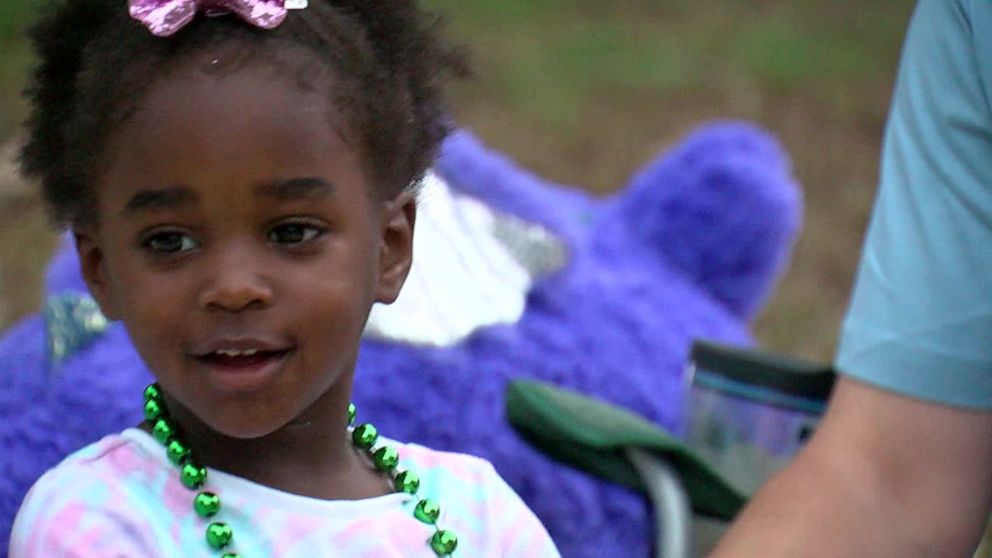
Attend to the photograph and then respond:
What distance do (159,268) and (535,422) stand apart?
27.6 inches

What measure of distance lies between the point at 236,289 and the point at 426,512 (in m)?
0.24

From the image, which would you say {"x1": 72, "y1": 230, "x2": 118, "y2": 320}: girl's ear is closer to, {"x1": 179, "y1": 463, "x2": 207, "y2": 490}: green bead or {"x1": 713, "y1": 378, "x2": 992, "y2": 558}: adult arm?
{"x1": 179, "y1": 463, "x2": 207, "y2": 490}: green bead

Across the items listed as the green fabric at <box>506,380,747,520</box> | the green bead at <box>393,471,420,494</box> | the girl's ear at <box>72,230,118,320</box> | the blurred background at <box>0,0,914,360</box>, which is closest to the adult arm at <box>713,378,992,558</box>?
the green fabric at <box>506,380,747,520</box>

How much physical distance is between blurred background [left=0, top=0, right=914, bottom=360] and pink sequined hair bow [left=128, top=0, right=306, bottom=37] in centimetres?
215

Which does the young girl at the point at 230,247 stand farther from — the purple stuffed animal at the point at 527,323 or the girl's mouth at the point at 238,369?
the purple stuffed animal at the point at 527,323

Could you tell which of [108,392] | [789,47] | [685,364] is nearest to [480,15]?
[789,47]

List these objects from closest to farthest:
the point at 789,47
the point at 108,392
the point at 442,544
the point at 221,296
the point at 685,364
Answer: the point at 221,296, the point at 442,544, the point at 108,392, the point at 685,364, the point at 789,47

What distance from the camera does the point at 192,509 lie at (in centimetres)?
101

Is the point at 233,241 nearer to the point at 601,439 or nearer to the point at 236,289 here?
the point at 236,289

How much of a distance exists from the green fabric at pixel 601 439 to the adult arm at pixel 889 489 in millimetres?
175

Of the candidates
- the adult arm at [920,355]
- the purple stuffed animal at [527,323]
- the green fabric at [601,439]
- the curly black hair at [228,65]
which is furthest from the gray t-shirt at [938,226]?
the curly black hair at [228,65]

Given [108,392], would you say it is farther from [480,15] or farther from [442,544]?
[480,15]

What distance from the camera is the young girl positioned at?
0.97 metres

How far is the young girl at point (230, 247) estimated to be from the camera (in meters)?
0.97
